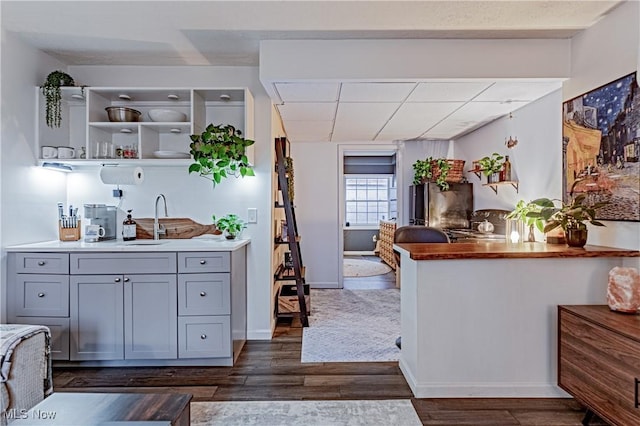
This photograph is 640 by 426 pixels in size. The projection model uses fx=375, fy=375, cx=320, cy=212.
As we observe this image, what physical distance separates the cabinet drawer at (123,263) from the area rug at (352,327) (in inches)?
50.4

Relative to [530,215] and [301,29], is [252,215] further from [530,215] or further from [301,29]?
[530,215]

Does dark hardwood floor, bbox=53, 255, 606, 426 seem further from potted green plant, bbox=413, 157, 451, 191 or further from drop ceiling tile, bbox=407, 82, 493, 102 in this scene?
potted green plant, bbox=413, 157, 451, 191

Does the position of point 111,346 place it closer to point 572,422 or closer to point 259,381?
point 259,381

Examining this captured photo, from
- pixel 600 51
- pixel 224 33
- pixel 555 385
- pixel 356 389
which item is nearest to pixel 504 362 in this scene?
pixel 555 385

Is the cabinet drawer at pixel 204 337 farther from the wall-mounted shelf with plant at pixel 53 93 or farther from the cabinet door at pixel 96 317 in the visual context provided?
the wall-mounted shelf with plant at pixel 53 93

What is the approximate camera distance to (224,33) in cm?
267

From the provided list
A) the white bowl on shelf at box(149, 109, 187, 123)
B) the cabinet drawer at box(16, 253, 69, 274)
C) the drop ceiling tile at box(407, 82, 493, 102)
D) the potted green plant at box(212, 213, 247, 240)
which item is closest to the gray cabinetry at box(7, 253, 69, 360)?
the cabinet drawer at box(16, 253, 69, 274)

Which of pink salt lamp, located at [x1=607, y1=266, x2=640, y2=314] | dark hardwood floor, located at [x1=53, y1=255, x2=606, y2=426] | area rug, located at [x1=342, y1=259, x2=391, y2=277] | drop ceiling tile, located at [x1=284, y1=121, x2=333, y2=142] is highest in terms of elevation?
drop ceiling tile, located at [x1=284, y1=121, x2=333, y2=142]

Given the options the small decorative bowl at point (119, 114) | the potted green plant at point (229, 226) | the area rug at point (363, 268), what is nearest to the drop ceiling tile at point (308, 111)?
the potted green plant at point (229, 226)

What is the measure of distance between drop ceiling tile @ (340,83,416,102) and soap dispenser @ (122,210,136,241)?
2.10m

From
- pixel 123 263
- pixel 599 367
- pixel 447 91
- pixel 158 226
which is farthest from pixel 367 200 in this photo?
pixel 599 367

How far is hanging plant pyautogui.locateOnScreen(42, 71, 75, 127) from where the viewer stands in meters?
2.95

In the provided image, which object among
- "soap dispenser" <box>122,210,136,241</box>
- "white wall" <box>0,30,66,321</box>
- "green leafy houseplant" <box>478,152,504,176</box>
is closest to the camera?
"white wall" <box>0,30,66,321</box>

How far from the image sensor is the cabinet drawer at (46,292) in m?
2.71
